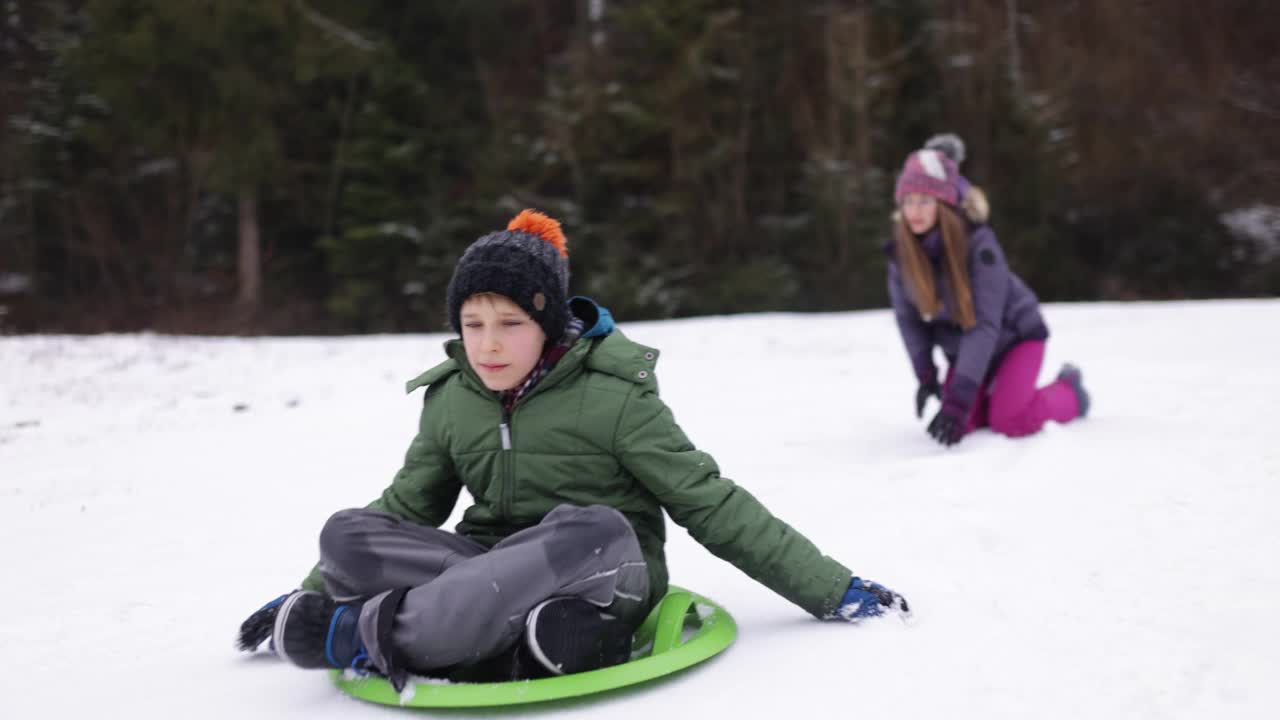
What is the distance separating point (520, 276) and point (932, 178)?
2849 mm

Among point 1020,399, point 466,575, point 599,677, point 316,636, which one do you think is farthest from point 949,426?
point 316,636

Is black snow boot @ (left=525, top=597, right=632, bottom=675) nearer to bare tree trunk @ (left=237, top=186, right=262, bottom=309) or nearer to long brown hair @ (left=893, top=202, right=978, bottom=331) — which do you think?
long brown hair @ (left=893, top=202, right=978, bottom=331)

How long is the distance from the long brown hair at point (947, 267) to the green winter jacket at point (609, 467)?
2523mm

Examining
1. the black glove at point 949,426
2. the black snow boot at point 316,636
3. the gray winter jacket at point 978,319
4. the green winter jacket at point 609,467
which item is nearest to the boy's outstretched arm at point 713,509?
the green winter jacket at point 609,467

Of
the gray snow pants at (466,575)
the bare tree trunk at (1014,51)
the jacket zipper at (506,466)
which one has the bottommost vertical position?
the gray snow pants at (466,575)

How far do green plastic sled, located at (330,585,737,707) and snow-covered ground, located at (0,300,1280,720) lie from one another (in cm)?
4

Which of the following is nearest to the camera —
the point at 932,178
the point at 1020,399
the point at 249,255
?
the point at 932,178

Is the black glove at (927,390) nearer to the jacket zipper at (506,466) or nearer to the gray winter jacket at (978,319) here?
the gray winter jacket at (978,319)

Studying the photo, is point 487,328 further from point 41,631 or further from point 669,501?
point 41,631

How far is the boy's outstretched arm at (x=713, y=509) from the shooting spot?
228 cm

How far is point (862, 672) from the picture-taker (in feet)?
7.03

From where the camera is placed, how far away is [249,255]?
17766mm

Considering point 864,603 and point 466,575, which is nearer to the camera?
point 466,575

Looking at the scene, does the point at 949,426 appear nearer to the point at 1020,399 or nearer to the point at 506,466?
the point at 1020,399
